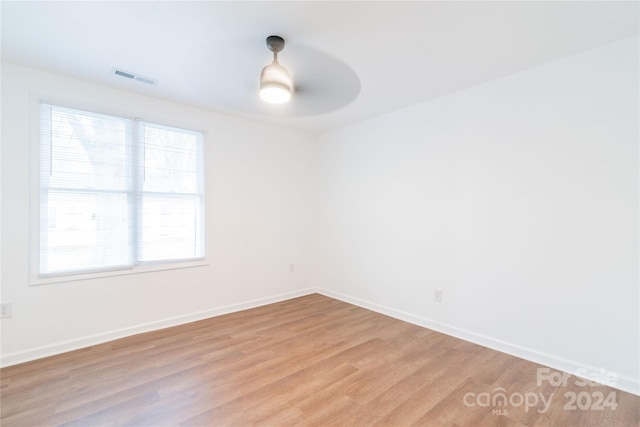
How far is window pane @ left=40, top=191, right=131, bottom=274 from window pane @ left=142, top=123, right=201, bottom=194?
1.24 feet

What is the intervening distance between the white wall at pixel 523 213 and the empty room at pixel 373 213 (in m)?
0.02

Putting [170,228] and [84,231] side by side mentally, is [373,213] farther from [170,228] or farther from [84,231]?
[84,231]

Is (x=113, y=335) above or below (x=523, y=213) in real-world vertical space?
below

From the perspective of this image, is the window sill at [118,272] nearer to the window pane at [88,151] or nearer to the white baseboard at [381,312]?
the white baseboard at [381,312]

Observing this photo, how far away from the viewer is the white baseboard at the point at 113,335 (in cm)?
245

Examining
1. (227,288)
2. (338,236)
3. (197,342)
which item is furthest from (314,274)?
(197,342)

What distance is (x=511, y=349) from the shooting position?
2.61 metres

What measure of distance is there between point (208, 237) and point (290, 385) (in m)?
2.07

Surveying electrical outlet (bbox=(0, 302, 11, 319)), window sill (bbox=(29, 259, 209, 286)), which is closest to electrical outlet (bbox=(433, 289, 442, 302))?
window sill (bbox=(29, 259, 209, 286))

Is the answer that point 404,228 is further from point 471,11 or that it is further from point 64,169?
point 64,169

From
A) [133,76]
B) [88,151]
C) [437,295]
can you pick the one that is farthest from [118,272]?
[437,295]

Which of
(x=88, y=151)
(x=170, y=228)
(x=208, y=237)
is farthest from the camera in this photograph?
(x=208, y=237)

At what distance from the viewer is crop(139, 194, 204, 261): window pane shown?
3145mm

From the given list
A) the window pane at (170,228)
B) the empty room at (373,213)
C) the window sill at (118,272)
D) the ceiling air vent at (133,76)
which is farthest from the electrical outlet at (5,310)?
the ceiling air vent at (133,76)
